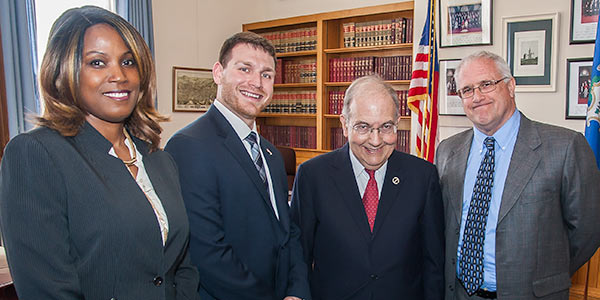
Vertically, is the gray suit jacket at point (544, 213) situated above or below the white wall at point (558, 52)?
below

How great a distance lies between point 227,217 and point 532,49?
12.4 ft

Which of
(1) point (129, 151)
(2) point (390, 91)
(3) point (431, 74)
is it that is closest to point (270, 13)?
(3) point (431, 74)

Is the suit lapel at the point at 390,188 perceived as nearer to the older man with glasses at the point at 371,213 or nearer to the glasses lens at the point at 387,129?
the older man with glasses at the point at 371,213

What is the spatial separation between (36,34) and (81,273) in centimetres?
399

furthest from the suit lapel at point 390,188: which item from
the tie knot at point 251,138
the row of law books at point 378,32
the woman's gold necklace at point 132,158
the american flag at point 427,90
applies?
the row of law books at point 378,32

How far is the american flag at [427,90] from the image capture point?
13.9 ft

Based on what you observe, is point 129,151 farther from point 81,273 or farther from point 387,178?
point 387,178

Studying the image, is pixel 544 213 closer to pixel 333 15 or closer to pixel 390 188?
pixel 390 188

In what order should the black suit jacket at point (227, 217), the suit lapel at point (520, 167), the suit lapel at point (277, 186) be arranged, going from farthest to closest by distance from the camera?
the suit lapel at point (520, 167) < the suit lapel at point (277, 186) < the black suit jacket at point (227, 217)

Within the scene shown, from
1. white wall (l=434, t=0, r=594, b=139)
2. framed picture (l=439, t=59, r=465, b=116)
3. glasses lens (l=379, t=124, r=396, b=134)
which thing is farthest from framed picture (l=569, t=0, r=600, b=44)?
glasses lens (l=379, t=124, r=396, b=134)

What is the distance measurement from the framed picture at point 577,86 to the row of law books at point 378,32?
1.80m

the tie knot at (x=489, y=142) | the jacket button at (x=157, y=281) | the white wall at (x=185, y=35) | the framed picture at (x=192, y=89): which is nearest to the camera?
the jacket button at (x=157, y=281)

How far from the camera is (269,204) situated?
64.6 inches

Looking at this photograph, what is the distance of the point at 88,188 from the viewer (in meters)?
1.14
